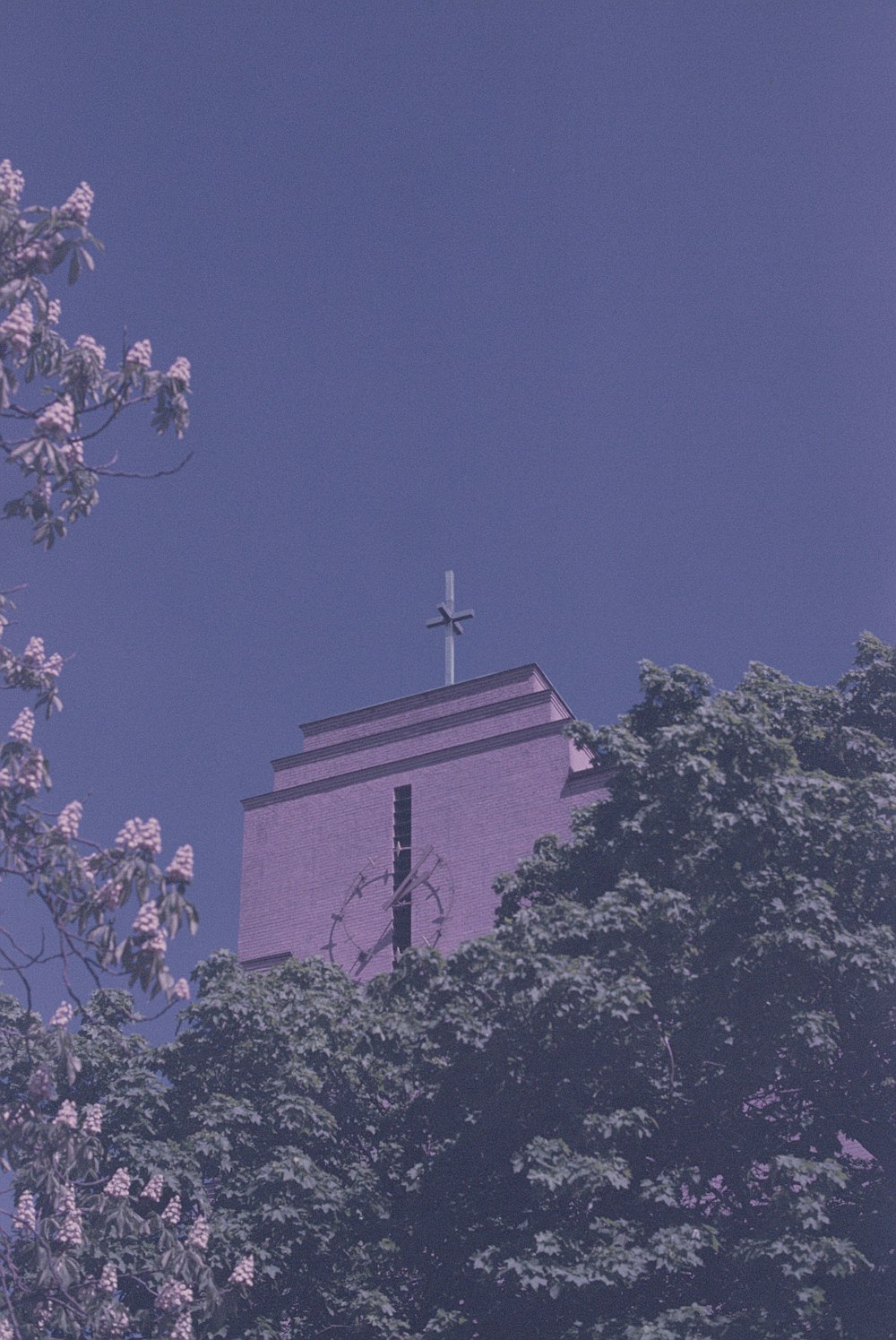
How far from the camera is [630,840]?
780 inches

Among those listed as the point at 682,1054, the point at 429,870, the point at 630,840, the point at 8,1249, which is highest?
the point at 429,870

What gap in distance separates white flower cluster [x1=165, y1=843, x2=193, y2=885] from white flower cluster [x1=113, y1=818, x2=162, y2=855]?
23 cm

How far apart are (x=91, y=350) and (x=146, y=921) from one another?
14.1ft

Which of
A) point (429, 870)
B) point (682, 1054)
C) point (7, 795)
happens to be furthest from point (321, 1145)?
point (429, 870)

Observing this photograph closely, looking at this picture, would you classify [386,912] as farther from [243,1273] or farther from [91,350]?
[91,350]

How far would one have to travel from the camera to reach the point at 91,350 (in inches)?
448

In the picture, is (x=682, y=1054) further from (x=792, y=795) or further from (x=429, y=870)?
(x=429, y=870)

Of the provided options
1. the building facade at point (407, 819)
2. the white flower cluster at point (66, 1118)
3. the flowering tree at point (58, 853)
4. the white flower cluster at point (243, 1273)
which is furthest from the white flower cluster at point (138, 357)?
the building facade at point (407, 819)

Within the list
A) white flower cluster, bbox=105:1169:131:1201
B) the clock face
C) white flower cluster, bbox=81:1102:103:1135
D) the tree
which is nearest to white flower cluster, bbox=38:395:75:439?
white flower cluster, bbox=81:1102:103:1135

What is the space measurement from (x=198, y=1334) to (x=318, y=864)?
20.0 meters

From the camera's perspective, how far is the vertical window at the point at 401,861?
35688mm

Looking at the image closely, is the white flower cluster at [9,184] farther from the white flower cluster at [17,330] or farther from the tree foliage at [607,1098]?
the tree foliage at [607,1098]

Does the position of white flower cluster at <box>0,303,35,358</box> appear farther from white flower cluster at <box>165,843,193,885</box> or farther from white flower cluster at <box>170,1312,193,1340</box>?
white flower cluster at <box>170,1312,193,1340</box>

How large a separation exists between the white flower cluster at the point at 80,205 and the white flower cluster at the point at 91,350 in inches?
33.6
